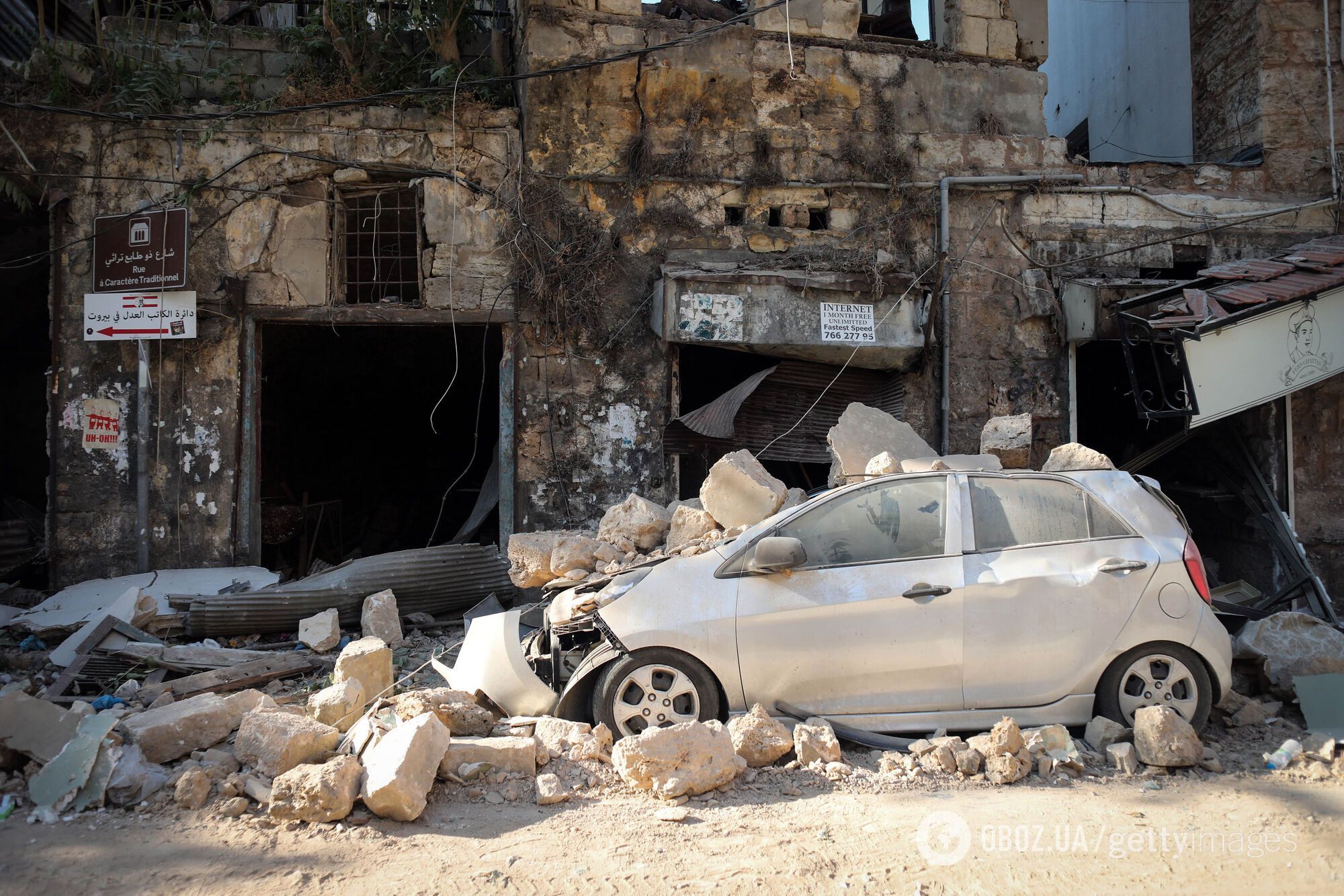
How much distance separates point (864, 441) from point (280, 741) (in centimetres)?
420

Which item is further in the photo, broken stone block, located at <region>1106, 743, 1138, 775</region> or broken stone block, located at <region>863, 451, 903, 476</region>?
broken stone block, located at <region>863, 451, 903, 476</region>

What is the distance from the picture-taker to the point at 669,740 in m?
4.29

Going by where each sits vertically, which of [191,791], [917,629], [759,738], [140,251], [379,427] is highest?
[140,251]

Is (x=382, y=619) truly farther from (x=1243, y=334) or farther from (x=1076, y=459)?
(x=1243, y=334)

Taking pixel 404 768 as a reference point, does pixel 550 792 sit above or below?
below

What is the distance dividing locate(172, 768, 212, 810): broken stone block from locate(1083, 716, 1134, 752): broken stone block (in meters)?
4.36

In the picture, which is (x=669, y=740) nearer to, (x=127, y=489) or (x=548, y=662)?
(x=548, y=662)

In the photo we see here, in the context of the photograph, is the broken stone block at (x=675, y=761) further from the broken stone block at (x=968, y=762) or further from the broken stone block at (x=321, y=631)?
the broken stone block at (x=321, y=631)

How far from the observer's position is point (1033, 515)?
5.13 meters

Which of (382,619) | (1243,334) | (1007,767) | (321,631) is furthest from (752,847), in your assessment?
(1243,334)

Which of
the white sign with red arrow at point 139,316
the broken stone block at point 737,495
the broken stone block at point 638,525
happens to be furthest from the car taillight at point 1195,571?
the white sign with red arrow at point 139,316

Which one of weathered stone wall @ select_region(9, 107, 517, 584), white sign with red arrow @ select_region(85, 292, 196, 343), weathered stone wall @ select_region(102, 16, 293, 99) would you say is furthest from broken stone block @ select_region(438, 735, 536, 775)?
weathered stone wall @ select_region(102, 16, 293, 99)

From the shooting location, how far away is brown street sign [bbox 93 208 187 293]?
27.4 ft

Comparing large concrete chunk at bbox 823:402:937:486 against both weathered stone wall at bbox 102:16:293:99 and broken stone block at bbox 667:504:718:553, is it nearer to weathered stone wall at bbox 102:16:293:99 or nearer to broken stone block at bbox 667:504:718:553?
broken stone block at bbox 667:504:718:553
